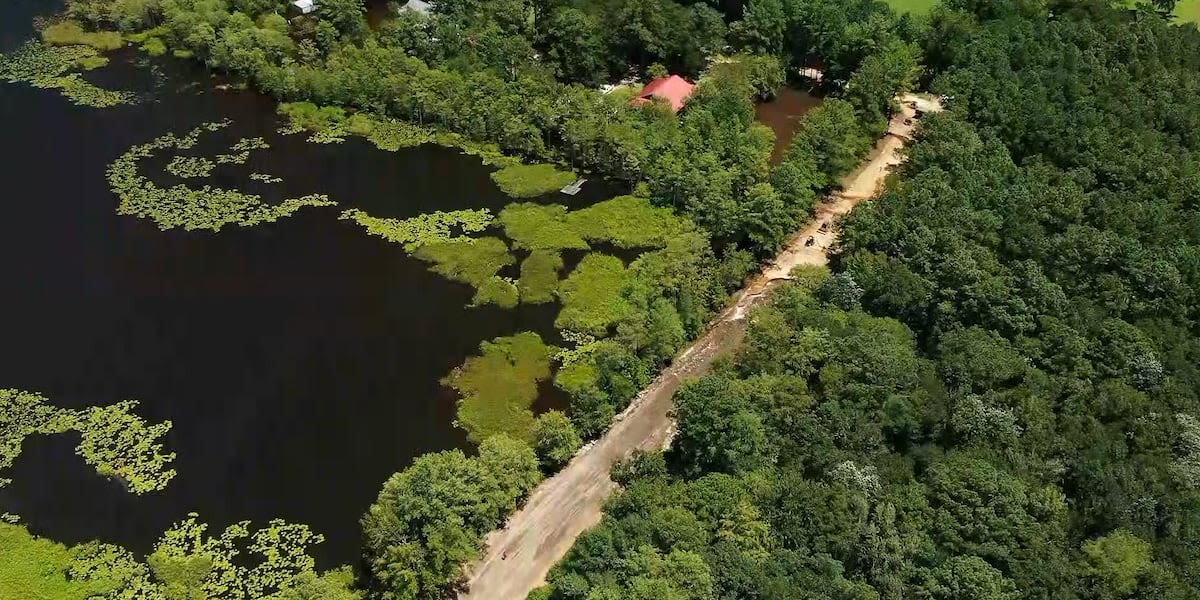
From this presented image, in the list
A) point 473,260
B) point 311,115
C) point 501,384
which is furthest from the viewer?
point 311,115

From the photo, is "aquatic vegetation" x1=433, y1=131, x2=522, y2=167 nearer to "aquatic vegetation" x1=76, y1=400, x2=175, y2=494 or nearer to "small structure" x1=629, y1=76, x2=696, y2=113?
"small structure" x1=629, y1=76, x2=696, y2=113

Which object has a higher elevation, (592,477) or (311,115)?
(311,115)

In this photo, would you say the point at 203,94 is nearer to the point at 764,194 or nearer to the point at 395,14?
the point at 395,14

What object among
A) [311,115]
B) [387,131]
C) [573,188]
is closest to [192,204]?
[311,115]

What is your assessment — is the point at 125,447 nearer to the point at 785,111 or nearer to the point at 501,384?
the point at 501,384

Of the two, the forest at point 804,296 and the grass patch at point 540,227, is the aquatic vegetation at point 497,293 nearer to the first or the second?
the forest at point 804,296

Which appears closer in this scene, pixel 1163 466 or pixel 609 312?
pixel 1163 466

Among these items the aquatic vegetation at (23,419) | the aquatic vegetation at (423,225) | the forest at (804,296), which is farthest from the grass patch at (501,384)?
the aquatic vegetation at (23,419)

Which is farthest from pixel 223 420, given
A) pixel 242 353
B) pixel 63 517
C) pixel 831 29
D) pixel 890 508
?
pixel 831 29
